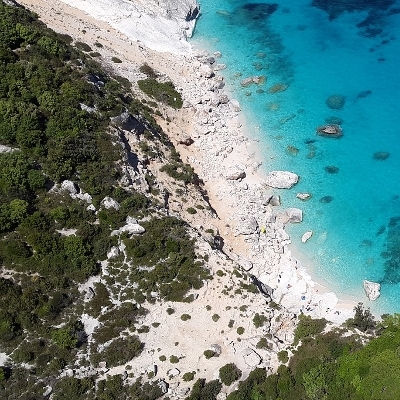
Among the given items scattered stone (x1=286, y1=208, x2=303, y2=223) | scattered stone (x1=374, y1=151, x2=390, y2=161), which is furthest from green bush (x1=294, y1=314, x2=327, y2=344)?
scattered stone (x1=374, y1=151, x2=390, y2=161)

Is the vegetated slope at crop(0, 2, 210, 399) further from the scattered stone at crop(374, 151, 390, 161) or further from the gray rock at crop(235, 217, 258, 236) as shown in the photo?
the scattered stone at crop(374, 151, 390, 161)

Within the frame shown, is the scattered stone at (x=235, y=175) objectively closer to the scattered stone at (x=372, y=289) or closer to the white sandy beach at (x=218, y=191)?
the white sandy beach at (x=218, y=191)

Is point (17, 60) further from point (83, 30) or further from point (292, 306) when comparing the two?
point (292, 306)

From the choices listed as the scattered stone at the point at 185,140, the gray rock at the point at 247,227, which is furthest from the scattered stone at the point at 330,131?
the gray rock at the point at 247,227

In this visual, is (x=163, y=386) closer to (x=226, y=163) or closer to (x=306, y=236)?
(x=306, y=236)

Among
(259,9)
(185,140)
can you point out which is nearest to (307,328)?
(185,140)
